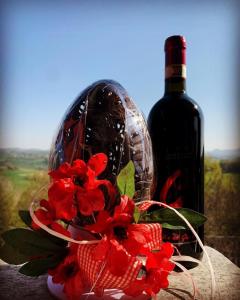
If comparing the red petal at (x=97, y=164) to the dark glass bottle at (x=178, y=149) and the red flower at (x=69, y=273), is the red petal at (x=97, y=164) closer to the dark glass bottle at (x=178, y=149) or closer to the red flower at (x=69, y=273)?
the red flower at (x=69, y=273)

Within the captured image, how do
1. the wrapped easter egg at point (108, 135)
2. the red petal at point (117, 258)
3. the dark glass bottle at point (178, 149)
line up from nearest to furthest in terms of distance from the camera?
1. the red petal at point (117, 258)
2. the wrapped easter egg at point (108, 135)
3. the dark glass bottle at point (178, 149)

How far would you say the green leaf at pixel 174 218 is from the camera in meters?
0.34

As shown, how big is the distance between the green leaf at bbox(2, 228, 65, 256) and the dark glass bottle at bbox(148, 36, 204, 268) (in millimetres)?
209

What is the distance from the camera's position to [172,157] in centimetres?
49

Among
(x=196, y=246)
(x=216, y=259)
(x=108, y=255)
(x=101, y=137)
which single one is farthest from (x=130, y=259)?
(x=216, y=259)

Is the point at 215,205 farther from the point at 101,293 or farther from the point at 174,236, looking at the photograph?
the point at 101,293

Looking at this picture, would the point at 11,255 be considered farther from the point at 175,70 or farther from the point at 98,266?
Result: the point at 175,70

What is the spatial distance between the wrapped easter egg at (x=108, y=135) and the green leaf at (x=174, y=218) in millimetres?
44

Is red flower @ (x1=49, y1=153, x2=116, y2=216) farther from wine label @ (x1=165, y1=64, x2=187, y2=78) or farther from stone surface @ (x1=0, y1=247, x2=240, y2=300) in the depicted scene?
wine label @ (x1=165, y1=64, x2=187, y2=78)

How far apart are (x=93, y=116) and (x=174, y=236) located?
23 centimetres

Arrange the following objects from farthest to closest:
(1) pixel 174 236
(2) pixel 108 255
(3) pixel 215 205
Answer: (3) pixel 215 205 → (1) pixel 174 236 → (2) pixel 108 255

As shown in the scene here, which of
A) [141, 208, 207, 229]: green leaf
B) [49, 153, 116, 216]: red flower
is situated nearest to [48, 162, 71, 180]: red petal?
[49, 153, 116, 216]: red flower

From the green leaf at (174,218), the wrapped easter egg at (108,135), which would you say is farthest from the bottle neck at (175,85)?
the green leaf at (174,218)

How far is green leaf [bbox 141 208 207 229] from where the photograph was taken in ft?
1.12
